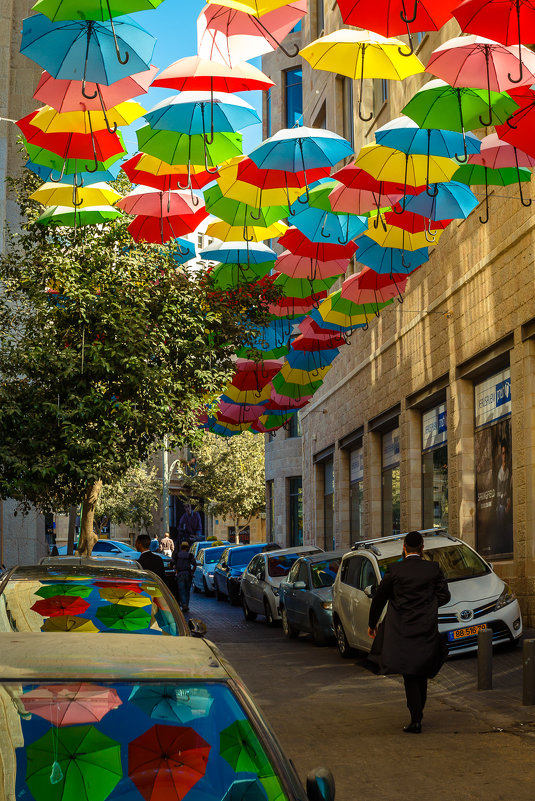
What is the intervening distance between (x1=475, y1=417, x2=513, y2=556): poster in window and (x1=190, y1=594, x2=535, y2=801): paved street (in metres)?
4.41

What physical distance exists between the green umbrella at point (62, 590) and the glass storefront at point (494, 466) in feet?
41.1

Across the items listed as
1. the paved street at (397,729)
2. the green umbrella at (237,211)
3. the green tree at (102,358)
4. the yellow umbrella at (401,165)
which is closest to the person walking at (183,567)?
the green tree at (102,358)

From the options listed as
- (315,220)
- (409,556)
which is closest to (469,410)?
(315,220)

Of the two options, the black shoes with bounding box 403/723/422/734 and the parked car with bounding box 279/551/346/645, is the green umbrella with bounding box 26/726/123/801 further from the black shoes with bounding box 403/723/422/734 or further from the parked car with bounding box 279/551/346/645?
the parked car with bounding box 279/551/346/645

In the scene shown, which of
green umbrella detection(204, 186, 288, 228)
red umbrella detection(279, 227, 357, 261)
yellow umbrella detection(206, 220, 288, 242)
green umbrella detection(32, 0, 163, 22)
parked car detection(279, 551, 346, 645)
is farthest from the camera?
parked car detection(279, 551, 346, 645)

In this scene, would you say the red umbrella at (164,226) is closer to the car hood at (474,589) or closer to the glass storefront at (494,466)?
the car hood at (474,589)

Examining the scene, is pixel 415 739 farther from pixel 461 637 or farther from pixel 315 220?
pixel 315 220

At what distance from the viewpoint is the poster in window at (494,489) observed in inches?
720

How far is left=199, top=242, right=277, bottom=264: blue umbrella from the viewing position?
53.2 ft

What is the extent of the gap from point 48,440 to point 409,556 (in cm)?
1068

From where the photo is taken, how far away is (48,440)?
741 inches

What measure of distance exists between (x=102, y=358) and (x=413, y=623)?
32.5 ft

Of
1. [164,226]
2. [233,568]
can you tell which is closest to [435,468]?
[233,568]

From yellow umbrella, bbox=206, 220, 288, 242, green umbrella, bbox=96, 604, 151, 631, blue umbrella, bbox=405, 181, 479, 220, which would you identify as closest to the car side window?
yellow umbrella, bbox=206, 220, 288, 242
